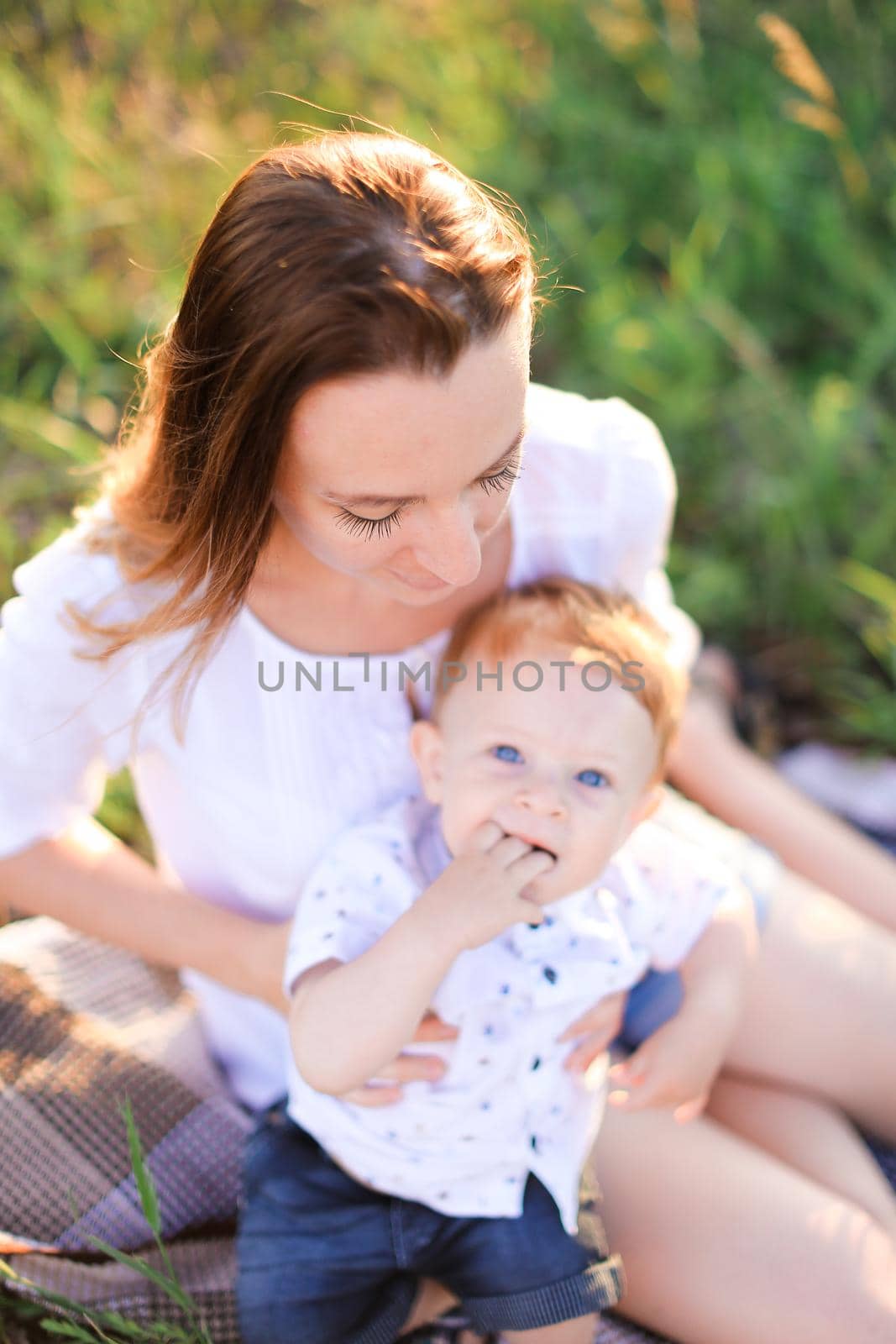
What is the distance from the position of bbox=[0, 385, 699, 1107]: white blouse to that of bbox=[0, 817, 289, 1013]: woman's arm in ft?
0.15

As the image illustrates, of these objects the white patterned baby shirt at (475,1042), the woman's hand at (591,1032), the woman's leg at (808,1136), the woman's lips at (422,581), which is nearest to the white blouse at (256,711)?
the white patterned baby shirt at (475,1042)

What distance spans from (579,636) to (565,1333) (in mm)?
822

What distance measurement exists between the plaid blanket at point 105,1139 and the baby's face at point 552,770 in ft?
2.16

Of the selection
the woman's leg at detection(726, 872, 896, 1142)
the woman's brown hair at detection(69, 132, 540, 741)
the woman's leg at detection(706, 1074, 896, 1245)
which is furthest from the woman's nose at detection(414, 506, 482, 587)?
the woman's leg at detection(706, 1074, 896, 1245)

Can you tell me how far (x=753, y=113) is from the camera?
116 inches

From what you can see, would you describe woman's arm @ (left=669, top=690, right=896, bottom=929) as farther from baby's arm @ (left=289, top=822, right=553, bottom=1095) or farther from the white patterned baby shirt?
baby's arm @ (left=289, top=822, right=553, bottom=1095)

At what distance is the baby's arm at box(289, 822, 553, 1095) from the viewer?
3.75ft

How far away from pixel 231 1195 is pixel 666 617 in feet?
3.41

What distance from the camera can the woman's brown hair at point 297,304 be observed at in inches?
38.6

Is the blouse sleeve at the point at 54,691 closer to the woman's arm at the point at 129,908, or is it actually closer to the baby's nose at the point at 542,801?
the woman's arm at the point at 129,908

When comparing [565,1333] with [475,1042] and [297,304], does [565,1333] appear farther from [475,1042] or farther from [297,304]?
[297,304]

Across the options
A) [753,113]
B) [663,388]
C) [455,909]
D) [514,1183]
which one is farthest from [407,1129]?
[753,113]

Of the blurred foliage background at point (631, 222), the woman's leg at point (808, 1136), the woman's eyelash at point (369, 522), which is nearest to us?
the woman's eyelash at point (369, 522)

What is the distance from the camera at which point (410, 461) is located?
1.03m
